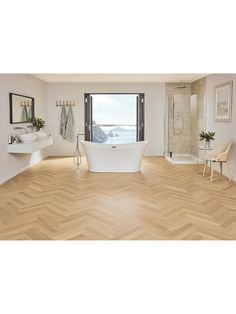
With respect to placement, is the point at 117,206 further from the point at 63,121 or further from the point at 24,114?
the point at 63,121

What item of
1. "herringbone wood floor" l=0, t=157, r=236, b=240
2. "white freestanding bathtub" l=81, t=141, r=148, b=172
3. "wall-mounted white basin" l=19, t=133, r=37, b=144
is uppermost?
"wall-mounted white basin" l=19, t=133, r=37, b=144

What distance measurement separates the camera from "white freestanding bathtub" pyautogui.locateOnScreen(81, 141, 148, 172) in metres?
6.95

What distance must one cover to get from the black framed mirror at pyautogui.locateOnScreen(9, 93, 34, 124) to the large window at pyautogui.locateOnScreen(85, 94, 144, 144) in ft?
7.50

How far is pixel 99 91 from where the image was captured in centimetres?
968

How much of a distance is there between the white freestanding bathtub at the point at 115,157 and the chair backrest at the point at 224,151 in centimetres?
154

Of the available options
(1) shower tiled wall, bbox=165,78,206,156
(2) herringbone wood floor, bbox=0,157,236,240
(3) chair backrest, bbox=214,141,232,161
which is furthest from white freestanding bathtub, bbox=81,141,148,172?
(1) shower tiled wall, bbox=165,78,206,156

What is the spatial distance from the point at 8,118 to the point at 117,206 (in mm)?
3133

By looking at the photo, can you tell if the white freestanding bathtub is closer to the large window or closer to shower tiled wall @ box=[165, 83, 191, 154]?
the large window

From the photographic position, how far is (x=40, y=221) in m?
3.76

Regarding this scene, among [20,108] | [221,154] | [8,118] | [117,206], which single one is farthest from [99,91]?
[117,206]

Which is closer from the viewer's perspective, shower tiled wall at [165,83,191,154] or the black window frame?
shower tiled wall at [165,83,191,154]
